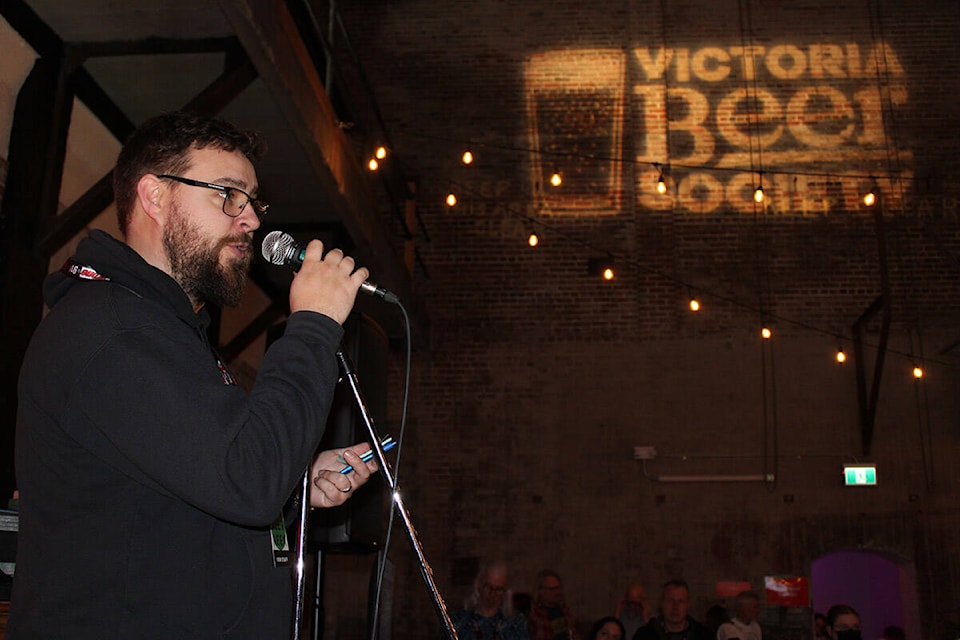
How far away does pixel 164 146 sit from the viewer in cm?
165

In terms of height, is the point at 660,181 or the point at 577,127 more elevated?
the point at 577,127

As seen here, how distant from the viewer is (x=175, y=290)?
156 centimetres

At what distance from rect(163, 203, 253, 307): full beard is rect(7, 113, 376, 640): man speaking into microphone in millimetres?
52

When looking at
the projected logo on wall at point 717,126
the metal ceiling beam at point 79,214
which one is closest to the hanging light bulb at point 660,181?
the projected logo on wall at point 717,126

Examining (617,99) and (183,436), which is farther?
(617,99)

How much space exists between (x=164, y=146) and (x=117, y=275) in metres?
0.30

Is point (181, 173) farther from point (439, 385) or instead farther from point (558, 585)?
point (439, 385)

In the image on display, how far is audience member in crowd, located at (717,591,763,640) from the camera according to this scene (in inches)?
273

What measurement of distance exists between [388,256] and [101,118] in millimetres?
3026

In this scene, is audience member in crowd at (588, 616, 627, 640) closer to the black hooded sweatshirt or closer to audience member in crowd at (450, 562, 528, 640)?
audience member in crowd at (450, 562, 528, 640)

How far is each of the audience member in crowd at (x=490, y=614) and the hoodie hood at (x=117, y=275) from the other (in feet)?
13.7

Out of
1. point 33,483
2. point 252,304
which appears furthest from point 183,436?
point 252,304

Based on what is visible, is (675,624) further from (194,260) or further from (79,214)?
(194,260)

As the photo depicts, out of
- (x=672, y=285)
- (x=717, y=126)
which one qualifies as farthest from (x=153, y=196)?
(x=717, y=126)
